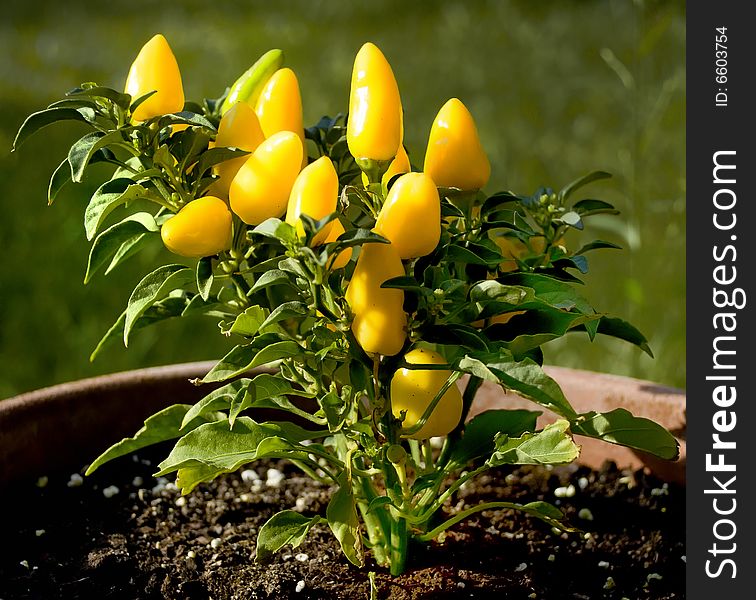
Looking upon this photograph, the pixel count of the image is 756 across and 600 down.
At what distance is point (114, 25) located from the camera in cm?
468

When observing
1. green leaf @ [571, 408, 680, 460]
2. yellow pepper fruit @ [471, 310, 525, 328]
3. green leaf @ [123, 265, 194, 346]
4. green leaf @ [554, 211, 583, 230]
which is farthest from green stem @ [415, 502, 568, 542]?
green leaf @ [123, 265, 194, 346]

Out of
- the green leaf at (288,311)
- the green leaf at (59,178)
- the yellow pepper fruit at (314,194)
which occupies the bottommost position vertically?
the green leaf at (288,311)

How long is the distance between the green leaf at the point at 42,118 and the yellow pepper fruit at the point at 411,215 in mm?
331

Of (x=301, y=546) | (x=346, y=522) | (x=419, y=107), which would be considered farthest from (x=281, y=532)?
(x=419, y=107)

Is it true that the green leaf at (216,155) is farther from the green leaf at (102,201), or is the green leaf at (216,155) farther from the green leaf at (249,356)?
the green leaf at (249,356)

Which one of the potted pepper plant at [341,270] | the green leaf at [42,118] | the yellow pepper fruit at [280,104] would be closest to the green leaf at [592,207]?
the potted pepper plant at [341,270]

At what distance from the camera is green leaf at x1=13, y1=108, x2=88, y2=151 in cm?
103

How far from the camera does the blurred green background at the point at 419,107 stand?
266cm

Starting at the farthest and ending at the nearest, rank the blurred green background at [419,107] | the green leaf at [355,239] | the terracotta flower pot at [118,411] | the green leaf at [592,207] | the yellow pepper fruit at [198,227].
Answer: the blurred green background at [419,107] < the terracotta flower pot at [118,411] < the green leaf at [592,207] < the yellow pepper fruit at [198,227] < the green leaf at [355,239]

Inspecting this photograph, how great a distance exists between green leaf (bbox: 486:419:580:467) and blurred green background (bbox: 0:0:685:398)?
109cm

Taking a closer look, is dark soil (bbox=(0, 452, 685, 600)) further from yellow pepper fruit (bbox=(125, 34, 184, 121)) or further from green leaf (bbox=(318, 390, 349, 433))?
yellow pepper fruit (bbox=(125, 34, 184, 121))
